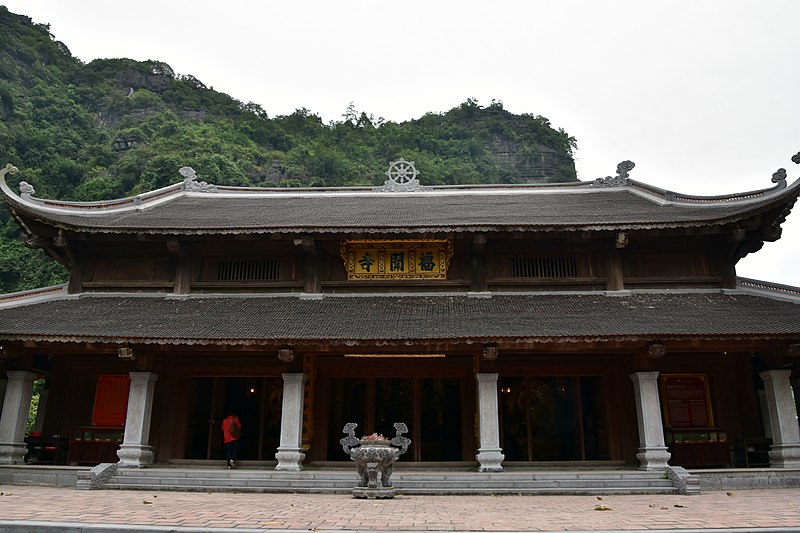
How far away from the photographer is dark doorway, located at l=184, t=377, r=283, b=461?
47.5 ft

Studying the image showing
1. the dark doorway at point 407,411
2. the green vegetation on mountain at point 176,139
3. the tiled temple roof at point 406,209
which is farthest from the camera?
the green vegetation on mountain at point 176,139

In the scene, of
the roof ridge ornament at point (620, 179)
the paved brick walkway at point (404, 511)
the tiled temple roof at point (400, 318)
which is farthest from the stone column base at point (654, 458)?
the roof ridge ornament at point (620, 179)

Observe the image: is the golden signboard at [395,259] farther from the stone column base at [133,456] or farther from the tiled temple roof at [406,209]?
the stone column base at [133,456]

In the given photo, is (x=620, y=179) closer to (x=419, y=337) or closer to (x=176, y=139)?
(x=419, y=337)

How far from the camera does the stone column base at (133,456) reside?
12.4 m

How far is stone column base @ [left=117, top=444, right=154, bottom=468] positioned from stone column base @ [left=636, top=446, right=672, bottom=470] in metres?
10.1

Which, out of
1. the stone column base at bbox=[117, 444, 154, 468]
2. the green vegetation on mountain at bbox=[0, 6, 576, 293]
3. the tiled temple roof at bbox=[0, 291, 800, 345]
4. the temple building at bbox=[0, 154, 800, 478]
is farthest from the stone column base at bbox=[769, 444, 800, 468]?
the green vegetation on mountain at bbox=[0, 6, 576, 293]

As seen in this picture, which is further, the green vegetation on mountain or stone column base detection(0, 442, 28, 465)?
the green vegetation on mountain

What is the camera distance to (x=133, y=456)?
12.5 meters

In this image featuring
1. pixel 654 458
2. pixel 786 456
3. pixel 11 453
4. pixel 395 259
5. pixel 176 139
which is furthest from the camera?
pixel 176 139

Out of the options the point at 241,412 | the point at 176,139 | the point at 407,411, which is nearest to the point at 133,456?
the point at 241,412

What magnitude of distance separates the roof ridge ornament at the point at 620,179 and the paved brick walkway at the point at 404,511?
1046cm

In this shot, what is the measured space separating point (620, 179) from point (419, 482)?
12.3 meters

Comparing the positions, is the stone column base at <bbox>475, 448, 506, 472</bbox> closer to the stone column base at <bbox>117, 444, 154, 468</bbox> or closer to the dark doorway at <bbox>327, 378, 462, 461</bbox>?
the dark doorway at <bbox>327, 378, 462, 461</bbox>
